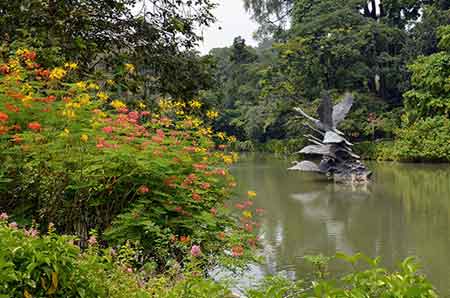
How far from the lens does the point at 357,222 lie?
6961 millimetres

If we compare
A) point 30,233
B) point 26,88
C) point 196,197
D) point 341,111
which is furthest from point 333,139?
point 30,233

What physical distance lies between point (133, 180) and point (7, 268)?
5.72 ft

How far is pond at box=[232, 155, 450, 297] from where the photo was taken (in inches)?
195

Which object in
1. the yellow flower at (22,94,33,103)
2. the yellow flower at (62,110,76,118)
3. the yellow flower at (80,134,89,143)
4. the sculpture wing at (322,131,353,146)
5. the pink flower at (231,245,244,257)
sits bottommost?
the pink flower at (231,245,244,257)

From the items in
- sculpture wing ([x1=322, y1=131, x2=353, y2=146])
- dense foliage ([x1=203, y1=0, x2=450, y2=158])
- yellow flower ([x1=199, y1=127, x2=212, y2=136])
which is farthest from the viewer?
dense foliage ([x1=203, y1=0, x2=450, y2=158])

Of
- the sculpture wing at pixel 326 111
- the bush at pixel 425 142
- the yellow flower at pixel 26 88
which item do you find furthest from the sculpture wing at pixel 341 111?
the yellow flower at pixel 26 88

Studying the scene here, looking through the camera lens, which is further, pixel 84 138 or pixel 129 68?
pixel 129 68

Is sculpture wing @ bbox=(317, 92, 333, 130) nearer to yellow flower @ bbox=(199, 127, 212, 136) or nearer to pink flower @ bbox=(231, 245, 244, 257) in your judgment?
yellow flower @ bbox=(199, 127, 212, 136)

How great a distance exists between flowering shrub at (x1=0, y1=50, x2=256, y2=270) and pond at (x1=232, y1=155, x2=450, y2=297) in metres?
0.49

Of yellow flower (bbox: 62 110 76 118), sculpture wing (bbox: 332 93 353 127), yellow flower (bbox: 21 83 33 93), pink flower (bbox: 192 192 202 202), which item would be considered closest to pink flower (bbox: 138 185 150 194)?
pink flower (bbox: 192 192 202 202)

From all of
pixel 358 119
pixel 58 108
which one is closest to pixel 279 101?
pixel 358 119

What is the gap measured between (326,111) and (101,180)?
35.4 ft

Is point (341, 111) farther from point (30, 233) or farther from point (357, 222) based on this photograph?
point (30, 233)

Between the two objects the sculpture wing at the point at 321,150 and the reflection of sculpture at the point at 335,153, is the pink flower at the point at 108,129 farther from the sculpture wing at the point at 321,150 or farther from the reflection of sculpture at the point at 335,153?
the sculpture wing at the point at 321,150
